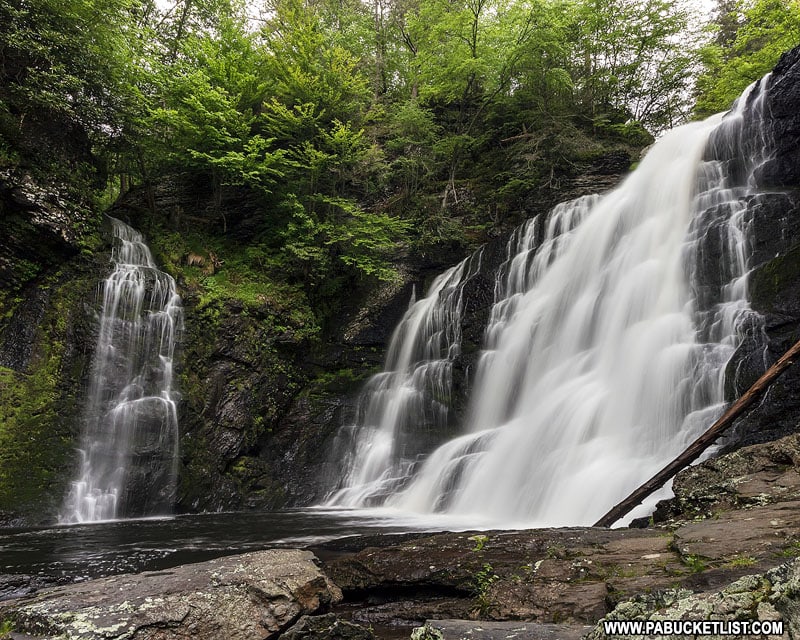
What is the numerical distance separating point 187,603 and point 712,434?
5.03 meters

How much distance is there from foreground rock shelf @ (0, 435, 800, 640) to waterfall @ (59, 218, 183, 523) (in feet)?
25.1

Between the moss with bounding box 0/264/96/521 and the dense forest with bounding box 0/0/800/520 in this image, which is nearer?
the moss with bounding box 0/264/96/521

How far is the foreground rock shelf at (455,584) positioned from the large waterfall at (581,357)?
296cm

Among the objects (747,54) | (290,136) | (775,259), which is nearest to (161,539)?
(775,259)

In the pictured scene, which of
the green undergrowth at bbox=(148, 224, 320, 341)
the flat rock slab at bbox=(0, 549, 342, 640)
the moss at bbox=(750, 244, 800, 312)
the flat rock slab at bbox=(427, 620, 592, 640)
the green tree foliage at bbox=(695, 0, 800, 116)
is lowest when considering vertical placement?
the flat rock slab at bbox=(0, 549, 342, 640)

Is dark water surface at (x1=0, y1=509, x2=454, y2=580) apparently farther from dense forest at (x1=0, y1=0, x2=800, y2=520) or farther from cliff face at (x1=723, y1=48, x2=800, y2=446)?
cliff face at (x1=723, y1=48, x2=800, y2=446)

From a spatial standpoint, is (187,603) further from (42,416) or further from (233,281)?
(233,281)

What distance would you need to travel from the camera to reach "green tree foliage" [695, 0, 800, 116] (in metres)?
14.6

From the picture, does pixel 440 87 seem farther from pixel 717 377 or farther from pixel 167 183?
pixel 717 377

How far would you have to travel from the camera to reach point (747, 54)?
17.4 m

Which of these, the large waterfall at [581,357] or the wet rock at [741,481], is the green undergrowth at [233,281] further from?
the wet rock at [741,481]

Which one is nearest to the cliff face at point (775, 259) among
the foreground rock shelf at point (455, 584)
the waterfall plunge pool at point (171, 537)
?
the foreground rock shelf at point (455, 584)

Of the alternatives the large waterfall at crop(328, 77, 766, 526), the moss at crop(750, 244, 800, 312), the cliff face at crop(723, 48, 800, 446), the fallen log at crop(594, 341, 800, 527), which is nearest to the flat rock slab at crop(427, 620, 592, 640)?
Result: the fallen log at crop(594, 341, 800, 527)

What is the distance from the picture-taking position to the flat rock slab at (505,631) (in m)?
2.15
